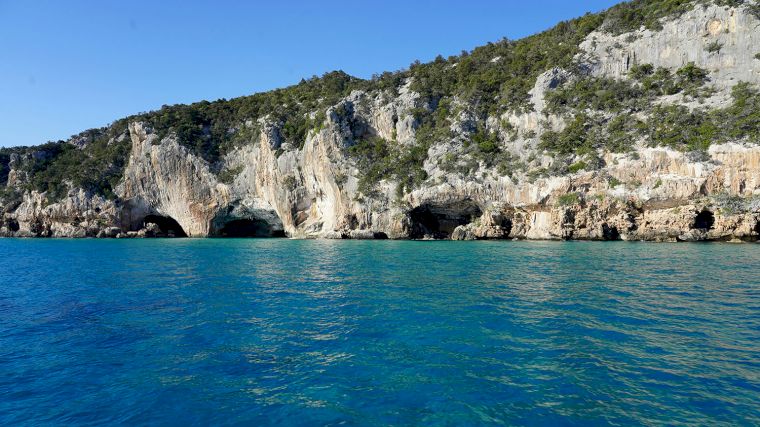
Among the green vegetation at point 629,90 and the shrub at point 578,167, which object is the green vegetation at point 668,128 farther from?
the shrub at point 578,167

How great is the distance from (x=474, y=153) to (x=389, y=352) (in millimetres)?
44952

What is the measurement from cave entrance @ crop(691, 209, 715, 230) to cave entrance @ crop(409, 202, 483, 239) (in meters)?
20.6

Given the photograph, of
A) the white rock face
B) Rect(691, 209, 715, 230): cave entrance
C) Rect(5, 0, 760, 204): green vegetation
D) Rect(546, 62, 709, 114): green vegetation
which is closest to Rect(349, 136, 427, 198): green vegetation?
Rect(5, 0, 760, 204): green vegetation

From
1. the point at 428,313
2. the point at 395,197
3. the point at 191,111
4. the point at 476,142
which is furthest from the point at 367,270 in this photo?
the point at 191,111

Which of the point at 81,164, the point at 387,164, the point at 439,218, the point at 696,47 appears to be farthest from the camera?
the point at 81,164

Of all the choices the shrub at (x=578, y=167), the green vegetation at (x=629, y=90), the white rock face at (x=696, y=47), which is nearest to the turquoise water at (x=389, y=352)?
the shrub at (x=578, y=167)

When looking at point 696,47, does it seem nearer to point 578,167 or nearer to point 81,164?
point 578,167

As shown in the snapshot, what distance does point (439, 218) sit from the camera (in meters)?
55.2

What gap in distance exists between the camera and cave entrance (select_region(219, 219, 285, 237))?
71875 mm

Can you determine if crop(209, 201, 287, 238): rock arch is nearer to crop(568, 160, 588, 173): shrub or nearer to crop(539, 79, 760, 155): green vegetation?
crop(539, 79, 760, 155): green vegetation

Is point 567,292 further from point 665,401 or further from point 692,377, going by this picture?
point 665,401

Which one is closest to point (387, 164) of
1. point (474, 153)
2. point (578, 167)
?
point (474, 153)

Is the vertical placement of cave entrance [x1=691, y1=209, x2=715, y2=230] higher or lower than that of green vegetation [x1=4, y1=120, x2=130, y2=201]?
lower

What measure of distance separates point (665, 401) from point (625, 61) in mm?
54790
